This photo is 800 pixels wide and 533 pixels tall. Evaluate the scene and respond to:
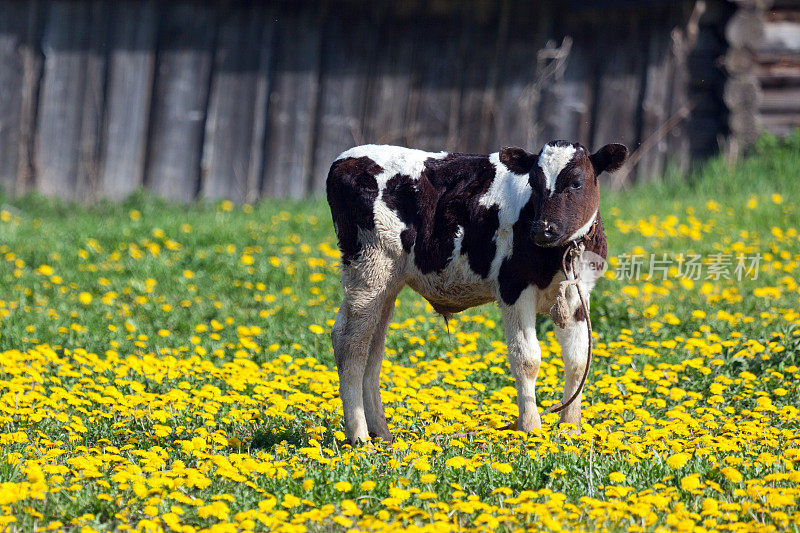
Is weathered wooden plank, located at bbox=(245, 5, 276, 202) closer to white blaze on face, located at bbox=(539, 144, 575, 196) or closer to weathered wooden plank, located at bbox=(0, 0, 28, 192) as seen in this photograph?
weathered wooden plank, located at bbox=(0, 0, 28, 192)

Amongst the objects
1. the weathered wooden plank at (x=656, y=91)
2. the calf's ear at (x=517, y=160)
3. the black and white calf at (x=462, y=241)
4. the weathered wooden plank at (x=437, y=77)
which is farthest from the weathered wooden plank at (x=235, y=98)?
the calf's ear at (x=517, y=160)

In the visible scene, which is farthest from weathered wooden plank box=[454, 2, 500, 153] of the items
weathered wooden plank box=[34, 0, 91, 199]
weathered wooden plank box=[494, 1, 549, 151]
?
weathered wooden plank box=[34, 0, 91, 199]

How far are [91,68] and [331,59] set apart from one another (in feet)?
10.2

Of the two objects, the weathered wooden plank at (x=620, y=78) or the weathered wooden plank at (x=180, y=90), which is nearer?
the weathered wooden plank at (x=620, y=78)

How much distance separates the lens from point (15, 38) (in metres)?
13.4

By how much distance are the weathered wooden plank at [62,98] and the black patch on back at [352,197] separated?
27.4 feet

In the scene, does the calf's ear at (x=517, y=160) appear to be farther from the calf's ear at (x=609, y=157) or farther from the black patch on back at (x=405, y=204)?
the black patch on back at (x=405, y=204)

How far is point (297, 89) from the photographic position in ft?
44.8

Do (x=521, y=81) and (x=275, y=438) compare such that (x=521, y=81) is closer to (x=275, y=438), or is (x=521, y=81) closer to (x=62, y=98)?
(x=62, y=98)

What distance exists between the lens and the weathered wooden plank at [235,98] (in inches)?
535

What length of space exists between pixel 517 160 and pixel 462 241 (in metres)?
0.55

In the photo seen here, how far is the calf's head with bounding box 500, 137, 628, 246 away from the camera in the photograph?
544 cm

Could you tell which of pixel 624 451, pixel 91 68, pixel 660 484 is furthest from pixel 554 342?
pixel 91 68

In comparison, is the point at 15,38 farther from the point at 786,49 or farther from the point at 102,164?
the point at 786,49
